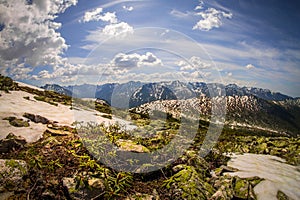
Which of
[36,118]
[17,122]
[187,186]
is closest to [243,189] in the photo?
[187,186]

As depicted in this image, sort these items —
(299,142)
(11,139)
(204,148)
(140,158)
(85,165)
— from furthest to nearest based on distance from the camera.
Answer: (299,142), (204,148), (140,158), (11,139), (85,165)

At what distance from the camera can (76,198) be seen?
240 inches

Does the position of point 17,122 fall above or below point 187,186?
above

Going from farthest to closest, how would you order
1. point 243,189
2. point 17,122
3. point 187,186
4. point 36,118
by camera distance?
point 36,118, point 17,122, point 243,189, point 187,186

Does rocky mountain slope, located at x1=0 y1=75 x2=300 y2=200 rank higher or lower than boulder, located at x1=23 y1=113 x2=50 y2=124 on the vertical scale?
lower

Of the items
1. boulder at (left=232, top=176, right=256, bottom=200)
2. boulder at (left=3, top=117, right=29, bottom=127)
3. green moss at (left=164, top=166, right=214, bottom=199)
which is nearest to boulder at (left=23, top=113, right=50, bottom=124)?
boulder at (left=3, top=117, right=29, bottom=127)

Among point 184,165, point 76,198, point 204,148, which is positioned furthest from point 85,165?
point 204,148

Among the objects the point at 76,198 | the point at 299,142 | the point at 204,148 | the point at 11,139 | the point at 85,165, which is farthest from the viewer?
the point at 299,142

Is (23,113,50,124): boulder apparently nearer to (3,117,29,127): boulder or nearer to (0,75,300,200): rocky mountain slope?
(0,75,300,200): rocky mountain slope

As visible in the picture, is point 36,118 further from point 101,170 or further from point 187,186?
point 187,186

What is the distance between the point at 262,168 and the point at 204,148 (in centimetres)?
323

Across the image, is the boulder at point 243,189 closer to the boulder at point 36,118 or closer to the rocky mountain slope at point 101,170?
Result: the rocky mountain slope at point 101,170

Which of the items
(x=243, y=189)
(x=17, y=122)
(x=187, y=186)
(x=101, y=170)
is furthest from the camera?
(x=17, y=122)

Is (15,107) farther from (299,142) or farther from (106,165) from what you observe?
(299,142)
